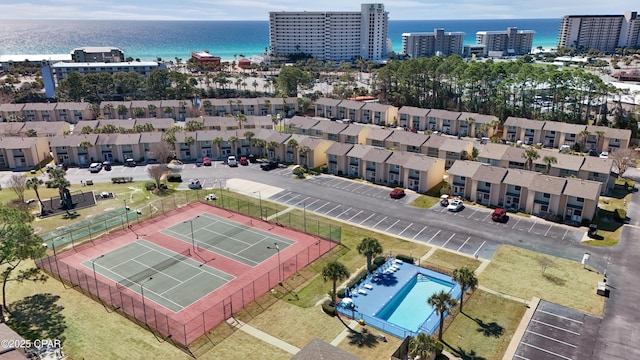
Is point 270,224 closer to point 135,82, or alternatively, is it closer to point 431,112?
point 431,112

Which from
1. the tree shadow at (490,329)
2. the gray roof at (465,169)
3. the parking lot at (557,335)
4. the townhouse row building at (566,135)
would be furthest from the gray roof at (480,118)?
the tree shadow at (490,329)

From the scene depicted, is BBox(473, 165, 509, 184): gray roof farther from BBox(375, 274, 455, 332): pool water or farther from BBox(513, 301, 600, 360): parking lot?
BBox(513, 301, 600, 360): parking lot

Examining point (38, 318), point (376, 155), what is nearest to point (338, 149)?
A: point (376, 155)

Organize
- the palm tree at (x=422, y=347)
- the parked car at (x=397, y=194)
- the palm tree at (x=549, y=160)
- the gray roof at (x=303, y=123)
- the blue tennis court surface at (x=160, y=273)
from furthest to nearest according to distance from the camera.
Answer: the gray roof at (x=303, y=123)
the palm tree at (x=549, y=160)
the parked car at (x=397, y=194)
the blue tennis court surface at (x=160, y=273)
the palm tree at (x=422, y=347)

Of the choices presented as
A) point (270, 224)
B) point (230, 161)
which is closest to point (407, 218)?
point (270, 224)

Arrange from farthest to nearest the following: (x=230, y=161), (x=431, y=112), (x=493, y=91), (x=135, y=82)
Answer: (x=135, y=82) → (x=493, y=91) → (x=431, y=112) → (x=230, y=161)

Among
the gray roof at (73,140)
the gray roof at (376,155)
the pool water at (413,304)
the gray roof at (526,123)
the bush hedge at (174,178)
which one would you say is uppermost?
the gray roof at (526,123)

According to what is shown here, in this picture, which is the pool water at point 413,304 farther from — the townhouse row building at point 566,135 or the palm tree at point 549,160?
the townhouse row building at point 566,135
